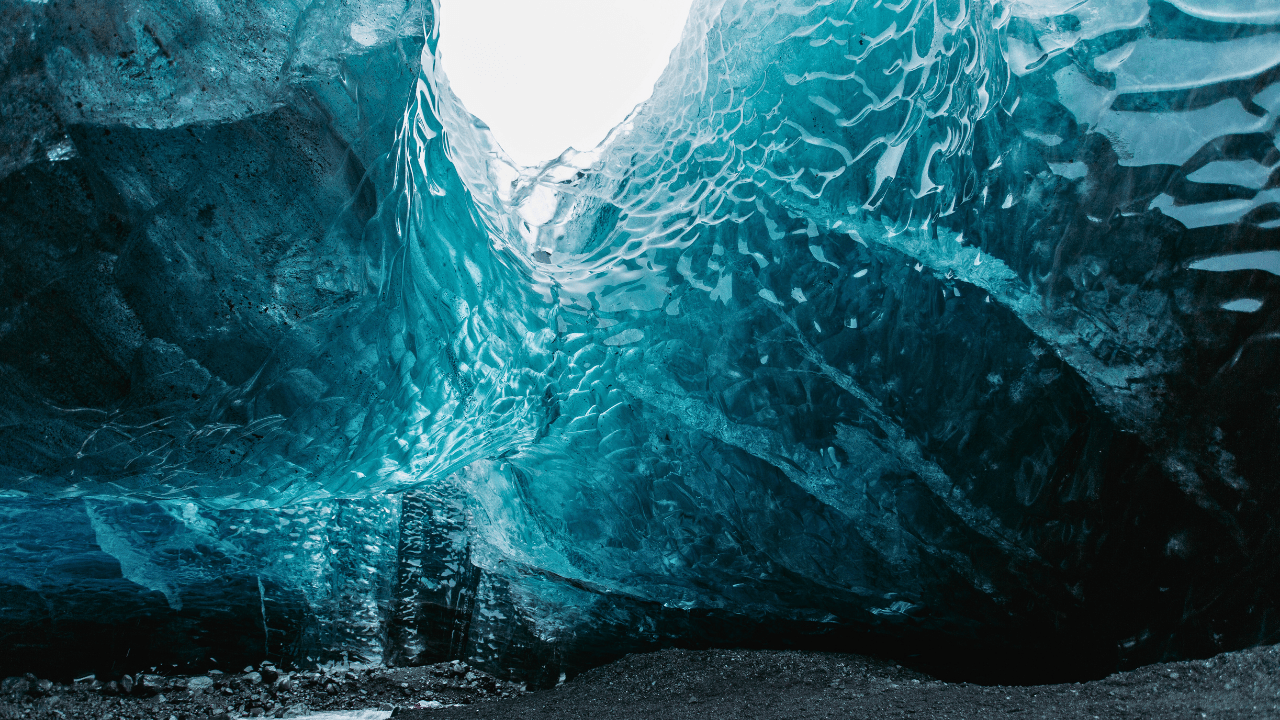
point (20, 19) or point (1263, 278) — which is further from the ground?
point (20, 19)

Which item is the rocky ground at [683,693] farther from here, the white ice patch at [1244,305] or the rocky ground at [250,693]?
the white ice patch at [1244,305]

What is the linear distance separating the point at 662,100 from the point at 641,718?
1137 mm

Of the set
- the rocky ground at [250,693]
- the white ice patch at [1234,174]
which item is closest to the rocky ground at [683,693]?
the rocky ground at [250,693]

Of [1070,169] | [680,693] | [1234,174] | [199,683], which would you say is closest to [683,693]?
[680,693]

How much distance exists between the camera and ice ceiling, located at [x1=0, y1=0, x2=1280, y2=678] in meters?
0.98

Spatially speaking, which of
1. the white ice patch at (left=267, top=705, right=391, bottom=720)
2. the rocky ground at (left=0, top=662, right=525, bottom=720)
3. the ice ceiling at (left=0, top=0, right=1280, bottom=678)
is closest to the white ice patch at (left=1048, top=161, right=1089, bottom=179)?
the ice ceiling at (left=0, top=0, right=1280, bottom=678)

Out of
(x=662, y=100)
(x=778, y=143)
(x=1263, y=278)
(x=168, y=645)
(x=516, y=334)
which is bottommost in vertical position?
(x=168, y=645)

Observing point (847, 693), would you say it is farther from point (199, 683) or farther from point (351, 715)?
point (199, 683)

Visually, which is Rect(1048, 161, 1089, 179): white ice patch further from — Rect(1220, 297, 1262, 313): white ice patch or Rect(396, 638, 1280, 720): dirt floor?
Rect(396, 638, 1280, 720): dirt floor

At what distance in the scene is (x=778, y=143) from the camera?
4.13 feet

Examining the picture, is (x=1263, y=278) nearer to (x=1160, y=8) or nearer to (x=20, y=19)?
(x=1160, y=8)

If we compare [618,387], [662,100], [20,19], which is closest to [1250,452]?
[618,387]

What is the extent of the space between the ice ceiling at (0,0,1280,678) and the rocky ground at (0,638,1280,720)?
6cm

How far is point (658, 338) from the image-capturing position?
4.33 ft
